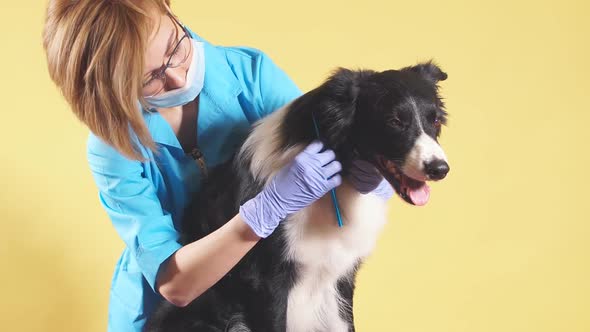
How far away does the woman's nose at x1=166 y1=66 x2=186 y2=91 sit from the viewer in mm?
1825

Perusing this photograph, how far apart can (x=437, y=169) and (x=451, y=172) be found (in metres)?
1.47

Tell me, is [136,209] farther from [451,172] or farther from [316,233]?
[451,172]

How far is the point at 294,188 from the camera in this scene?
1.70 m

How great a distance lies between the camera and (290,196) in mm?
1709

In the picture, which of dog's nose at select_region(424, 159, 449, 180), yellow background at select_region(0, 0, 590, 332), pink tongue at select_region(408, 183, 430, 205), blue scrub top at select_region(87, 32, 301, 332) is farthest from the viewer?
yellow background at select_region(0, 0, 590, 332)

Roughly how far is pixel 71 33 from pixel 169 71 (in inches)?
10.2

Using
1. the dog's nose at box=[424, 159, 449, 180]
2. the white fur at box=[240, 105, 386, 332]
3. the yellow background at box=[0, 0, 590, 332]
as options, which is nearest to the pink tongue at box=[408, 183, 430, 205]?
the dog's nose at box=[424, 159, 449, 180]

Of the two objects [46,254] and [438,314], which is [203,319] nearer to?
[46,254]

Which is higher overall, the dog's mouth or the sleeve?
the dog's mouth

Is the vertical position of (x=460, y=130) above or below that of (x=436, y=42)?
below

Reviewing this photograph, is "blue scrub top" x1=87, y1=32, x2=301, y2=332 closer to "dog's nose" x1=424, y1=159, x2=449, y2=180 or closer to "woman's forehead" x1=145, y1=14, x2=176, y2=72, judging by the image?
"woman's forehead" x1=145, y1=14, x2=176, y2=72

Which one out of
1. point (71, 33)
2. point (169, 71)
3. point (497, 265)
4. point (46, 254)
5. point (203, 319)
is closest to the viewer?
point (71, 33)

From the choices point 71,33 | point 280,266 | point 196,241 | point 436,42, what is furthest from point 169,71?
point 436,42

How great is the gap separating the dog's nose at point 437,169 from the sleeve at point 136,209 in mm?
734
